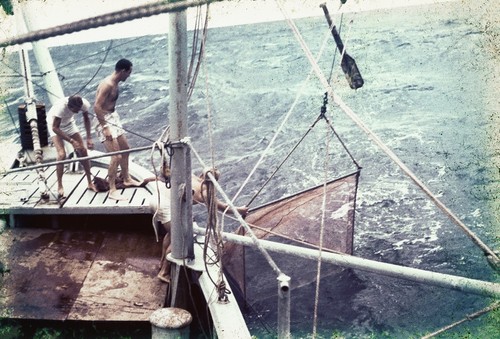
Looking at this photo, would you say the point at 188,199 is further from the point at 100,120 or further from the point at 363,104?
the point at 363,104

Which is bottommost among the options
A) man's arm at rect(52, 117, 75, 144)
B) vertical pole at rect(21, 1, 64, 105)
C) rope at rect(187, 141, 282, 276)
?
rope at rect(187, 141, 282, 276)

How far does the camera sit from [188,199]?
16.8 ft

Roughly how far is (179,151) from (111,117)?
2657 millimetres

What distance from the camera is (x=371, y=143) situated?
66.0 ft

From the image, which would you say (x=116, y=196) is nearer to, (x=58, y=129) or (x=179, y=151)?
(x=58, y=129)

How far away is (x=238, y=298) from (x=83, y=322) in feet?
8.66

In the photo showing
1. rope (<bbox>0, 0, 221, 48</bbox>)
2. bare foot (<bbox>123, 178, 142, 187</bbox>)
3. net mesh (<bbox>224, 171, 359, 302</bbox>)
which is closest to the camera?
rope (<bbox>0, 0, 221, 48</bbox>)

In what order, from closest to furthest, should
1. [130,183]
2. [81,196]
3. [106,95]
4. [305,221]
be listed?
[106,95], [81,196], [130,183], [305,221]

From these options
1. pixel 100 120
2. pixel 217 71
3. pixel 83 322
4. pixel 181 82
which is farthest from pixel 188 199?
pixel 217 71

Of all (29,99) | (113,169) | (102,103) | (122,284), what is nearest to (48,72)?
(29,99)

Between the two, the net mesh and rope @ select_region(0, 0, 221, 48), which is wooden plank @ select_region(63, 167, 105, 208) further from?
rope @ select_region(0, 0, 221, 48)

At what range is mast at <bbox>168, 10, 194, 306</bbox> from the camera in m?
4.58

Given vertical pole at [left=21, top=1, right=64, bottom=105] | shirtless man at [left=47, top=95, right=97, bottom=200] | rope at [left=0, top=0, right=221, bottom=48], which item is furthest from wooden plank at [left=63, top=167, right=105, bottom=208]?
rope at [left=0, top=0, right=221, bottom=48]

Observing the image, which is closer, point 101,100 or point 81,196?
point 101,100
